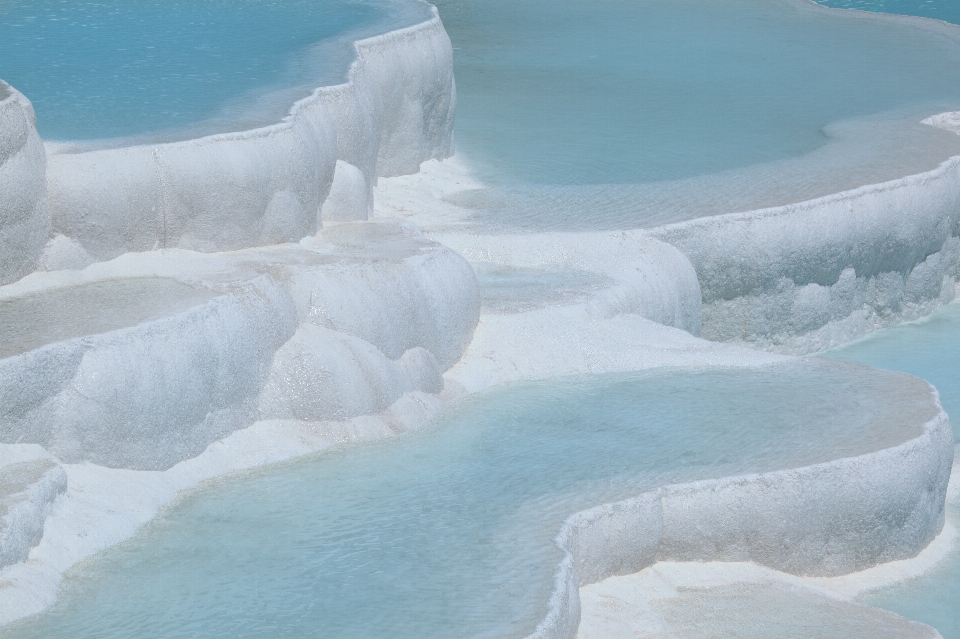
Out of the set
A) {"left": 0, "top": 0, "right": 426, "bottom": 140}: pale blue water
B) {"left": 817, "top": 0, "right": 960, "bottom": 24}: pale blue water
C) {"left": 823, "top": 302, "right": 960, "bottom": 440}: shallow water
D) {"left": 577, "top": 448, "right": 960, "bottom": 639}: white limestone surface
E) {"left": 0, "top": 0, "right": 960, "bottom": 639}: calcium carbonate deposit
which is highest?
{"left": 0, "top": 0, "right": 426, "bottom": 140}: pale blue water

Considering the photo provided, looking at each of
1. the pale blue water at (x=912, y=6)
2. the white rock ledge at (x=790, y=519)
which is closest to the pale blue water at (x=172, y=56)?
the white rock ledge at (x=790, y=519)

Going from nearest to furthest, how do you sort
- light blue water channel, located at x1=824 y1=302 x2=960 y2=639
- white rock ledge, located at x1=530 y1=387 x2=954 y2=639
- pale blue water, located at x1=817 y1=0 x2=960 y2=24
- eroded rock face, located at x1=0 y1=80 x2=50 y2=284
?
white rock ledge, located at x1=530 y1=387 x2=954 y2=639 → eroded rock face, located at x1=0 y1=80 x2=50 y2=284 → light blue water channel, located at x1=824 y1=302 x2=960 y2=639 → pale blue water, located at x1=817 y1=0 x2=960 y2=24

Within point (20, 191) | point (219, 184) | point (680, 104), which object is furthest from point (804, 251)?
point (20, 191)

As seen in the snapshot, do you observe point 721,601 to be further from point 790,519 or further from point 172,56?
point 172,56

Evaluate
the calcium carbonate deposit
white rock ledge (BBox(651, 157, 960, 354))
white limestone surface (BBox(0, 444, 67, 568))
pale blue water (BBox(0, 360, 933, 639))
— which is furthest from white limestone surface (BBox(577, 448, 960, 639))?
white rock ledge (BBox(651, 157, 960, 354))

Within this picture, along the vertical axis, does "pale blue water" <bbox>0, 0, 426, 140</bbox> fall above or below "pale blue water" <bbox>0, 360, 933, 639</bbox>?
above

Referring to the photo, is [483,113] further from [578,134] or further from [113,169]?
[113,169]

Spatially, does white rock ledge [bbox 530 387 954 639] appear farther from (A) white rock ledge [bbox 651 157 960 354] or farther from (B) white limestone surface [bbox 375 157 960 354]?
(A) white rock ledge [bbox 651 157 960 354]
